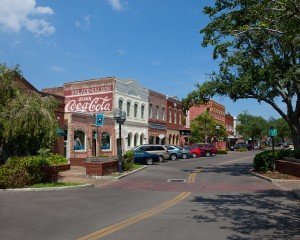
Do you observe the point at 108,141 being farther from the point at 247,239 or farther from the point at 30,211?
the point at 247,239

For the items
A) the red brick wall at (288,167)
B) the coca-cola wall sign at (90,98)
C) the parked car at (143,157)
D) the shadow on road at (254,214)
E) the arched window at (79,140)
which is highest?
the coca-cola wall sign at (90,98)

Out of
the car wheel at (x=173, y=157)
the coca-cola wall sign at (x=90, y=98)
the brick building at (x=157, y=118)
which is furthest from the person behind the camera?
the brick building at (x=157, y=118)

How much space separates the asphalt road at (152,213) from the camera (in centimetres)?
1004

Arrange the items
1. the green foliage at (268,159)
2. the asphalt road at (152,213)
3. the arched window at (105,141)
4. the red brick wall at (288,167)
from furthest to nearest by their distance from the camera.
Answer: the arched window at (105,141) < the green foliage at (268,159) < the red brick wall at (288,167) < the asphalt road at (152,213)

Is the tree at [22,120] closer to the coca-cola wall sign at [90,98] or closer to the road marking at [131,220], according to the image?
the road marking at [131,220]

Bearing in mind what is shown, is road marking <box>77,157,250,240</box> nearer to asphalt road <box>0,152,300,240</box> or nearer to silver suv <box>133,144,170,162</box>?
asphalt road <box>0,152,300,240</box>

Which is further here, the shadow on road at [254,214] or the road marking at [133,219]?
the shadow on road at [254,214]

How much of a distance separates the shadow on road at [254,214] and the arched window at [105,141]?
28.8 meters

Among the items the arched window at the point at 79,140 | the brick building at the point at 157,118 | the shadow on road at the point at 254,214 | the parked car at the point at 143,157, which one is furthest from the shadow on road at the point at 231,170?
the brick building at the point at 157,118

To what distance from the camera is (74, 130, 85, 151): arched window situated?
132 ft

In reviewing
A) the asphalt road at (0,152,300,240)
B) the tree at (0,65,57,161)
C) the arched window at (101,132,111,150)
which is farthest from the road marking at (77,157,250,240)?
the arched window at (101,132,111,150)

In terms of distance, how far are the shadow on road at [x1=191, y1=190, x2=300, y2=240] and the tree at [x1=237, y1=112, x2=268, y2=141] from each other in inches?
3770

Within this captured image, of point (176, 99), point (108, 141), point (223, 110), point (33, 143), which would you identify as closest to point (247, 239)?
point (33, 143)

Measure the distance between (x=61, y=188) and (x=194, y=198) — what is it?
565 centimetres
